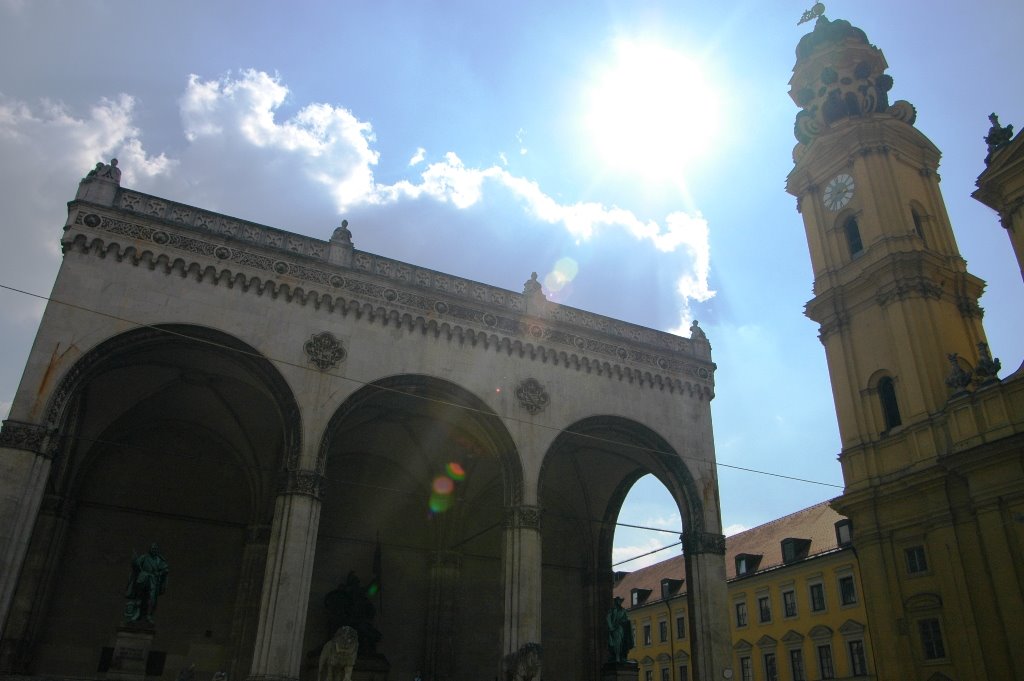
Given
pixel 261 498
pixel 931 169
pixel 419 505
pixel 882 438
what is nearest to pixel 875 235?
pixel 931 169

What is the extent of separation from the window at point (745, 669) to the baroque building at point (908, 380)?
16618mm

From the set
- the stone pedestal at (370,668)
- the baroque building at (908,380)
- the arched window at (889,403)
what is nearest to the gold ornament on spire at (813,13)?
the baroque building at (908,380)

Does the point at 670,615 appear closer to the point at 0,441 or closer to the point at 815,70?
the point at 815,70

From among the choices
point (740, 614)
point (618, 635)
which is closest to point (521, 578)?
point (618, 635)

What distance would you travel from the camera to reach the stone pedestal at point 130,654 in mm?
15887

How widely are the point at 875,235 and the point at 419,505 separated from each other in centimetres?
2073

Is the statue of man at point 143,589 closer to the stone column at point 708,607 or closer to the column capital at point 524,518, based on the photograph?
the column capital at point 524,518

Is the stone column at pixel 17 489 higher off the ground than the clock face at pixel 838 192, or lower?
lower

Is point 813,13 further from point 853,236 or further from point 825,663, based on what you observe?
point 825,663

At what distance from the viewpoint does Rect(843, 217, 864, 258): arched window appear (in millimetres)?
32231

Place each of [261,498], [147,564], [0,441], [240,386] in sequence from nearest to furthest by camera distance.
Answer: [0,441] < [147,564] < [240,386] < [261,498]

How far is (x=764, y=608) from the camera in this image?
4103cm

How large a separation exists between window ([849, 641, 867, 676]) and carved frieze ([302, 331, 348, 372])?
1106 inches

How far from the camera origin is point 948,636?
23.6 meters
